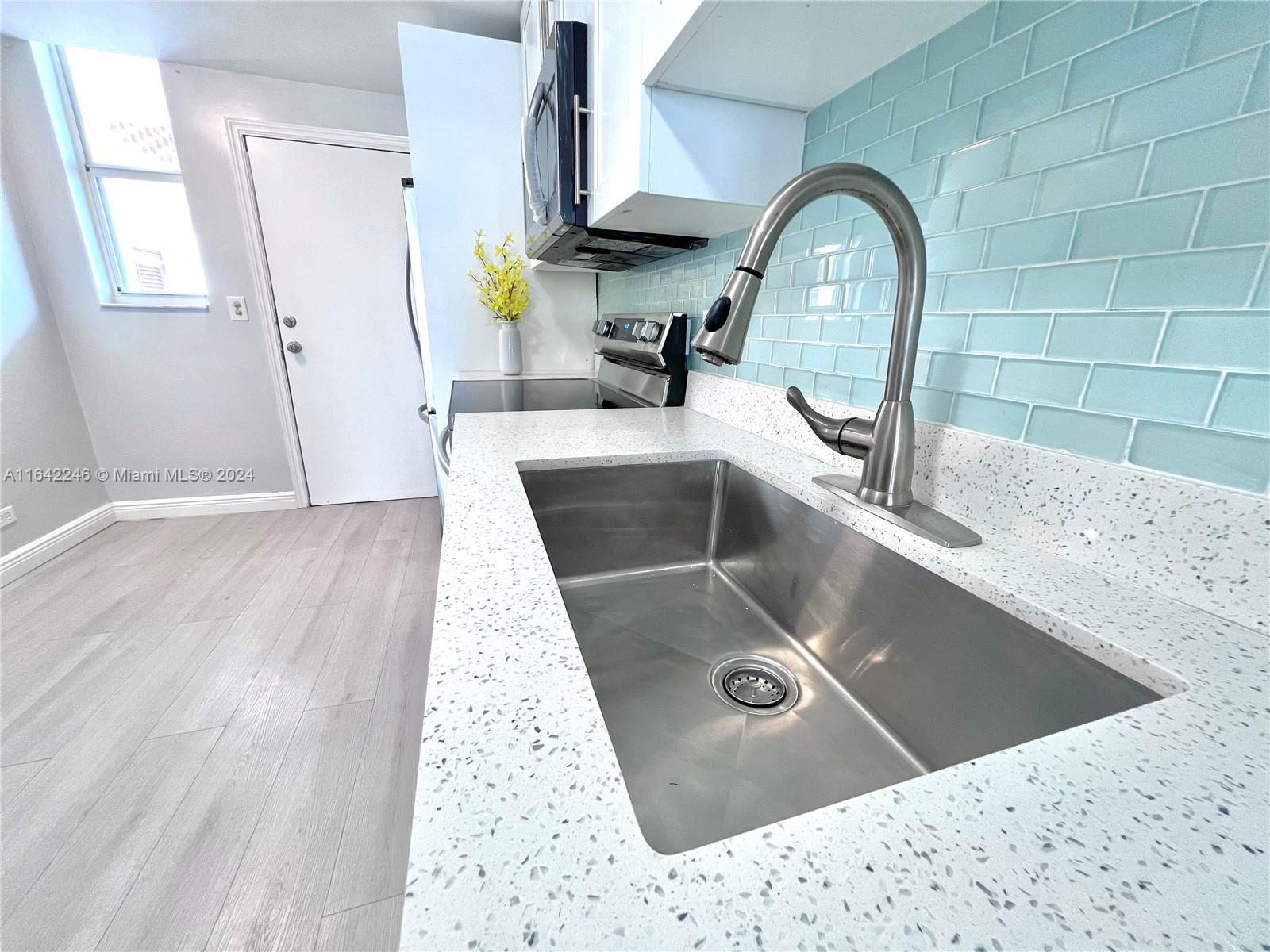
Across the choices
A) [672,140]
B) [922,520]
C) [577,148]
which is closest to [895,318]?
[922,520]

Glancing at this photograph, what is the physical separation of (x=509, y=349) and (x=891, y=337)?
1.75m

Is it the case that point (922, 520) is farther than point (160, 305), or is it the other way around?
point (160, 305)

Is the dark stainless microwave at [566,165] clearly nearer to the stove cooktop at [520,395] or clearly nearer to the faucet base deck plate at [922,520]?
the stove cooktop at [520,395]

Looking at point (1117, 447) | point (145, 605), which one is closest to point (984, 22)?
point (1117, 447)

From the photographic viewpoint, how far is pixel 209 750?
128cm

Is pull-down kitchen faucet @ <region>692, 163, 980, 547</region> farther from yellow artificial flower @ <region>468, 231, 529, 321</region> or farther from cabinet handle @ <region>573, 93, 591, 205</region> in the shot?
yellow artificial flower @ <region>468, 231, 529, 321</region>

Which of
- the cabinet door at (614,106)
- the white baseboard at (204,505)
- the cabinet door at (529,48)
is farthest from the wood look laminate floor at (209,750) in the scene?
the cabinet door at (529,48)

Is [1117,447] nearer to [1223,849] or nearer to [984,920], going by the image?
[1223,849]

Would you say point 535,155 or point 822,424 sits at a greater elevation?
point 535,155

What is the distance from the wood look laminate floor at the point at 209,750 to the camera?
943mm

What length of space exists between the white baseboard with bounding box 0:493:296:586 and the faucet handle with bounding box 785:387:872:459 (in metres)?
3.24

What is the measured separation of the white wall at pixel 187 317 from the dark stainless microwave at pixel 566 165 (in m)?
1.82

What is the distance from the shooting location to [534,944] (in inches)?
7.4

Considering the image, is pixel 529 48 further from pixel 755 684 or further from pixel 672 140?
pixel 755 684
